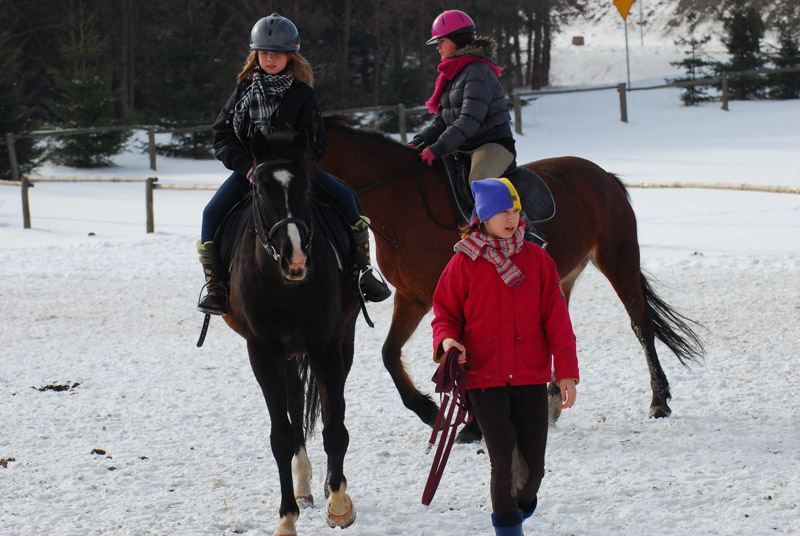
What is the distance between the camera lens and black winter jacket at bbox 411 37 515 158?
17.0ft

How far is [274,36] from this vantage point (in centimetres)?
416

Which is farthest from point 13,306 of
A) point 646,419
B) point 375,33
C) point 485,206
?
point 375,33

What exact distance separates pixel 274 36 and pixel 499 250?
165 cm

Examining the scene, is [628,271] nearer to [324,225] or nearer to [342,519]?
[324,225]

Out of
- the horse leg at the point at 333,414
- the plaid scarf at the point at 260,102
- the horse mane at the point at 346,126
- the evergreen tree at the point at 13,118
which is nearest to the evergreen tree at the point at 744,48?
the evergreen tree at the point at 13,118

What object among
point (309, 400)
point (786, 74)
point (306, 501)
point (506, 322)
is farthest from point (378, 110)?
point (506, 322)

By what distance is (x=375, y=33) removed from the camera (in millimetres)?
29438

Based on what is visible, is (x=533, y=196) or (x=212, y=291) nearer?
(x=212, y=291)

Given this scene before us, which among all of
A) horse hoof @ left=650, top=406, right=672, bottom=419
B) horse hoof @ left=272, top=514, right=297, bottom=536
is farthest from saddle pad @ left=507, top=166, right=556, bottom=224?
horse hoof @ left=272, top=514, right=297, bottom=536

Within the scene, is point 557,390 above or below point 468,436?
above

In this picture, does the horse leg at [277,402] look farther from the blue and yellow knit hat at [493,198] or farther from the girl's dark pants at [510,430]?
the blue and yellow knit hat at [493,198]

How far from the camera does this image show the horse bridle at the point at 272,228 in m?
3.48

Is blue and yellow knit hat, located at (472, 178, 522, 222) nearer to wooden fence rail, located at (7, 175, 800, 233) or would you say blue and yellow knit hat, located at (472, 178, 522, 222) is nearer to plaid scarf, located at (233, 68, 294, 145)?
plaid scarf, located at (233, 68, 294, 145)

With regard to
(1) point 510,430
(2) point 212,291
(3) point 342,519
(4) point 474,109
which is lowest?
(3) point 342,519
